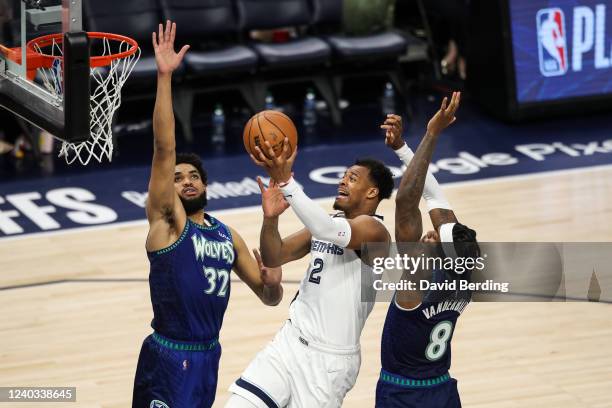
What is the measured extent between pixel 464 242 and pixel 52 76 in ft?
7.62

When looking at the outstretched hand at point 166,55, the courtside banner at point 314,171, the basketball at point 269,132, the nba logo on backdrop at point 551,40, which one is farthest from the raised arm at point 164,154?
the nba logo on backdrop at point 551,40

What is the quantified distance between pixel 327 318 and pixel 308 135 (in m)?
7.53

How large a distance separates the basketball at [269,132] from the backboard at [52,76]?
3.01 feet

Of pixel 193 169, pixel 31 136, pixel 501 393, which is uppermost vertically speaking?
pixel 193 169

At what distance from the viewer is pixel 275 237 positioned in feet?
22.7

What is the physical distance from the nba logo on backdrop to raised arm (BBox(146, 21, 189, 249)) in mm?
8018

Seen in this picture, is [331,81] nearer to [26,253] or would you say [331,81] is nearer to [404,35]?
[404,35]

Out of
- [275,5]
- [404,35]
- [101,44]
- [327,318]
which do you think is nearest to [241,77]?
[275,5]

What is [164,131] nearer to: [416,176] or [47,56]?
[47,56]

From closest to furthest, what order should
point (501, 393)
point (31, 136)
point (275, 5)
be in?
point (501, 393) → point (31, 136) → point (275, 5)

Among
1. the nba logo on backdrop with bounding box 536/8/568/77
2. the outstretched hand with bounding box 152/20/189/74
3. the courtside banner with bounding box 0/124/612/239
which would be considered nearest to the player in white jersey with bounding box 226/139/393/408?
the outstretched hand with bounding box 152/20/189/74

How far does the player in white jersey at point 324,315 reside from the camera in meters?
6.99

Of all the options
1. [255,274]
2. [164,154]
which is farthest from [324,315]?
[164,154]

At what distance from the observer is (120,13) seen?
14.0 metres
